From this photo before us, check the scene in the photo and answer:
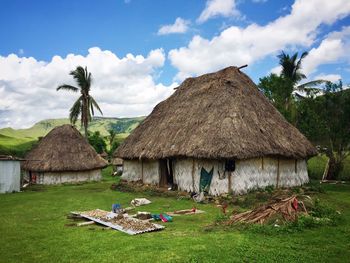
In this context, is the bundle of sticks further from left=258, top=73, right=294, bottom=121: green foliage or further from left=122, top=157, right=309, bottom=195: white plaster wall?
left=258, top=73, right=294, bottom=121: green foliage

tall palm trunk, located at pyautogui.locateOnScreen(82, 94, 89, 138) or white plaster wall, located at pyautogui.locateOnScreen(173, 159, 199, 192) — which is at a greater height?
tall palm trunk, located at pyautogui.locateOnScreen(82, 94, 89, 138)

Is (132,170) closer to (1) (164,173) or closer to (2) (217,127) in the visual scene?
(1) (164,173)

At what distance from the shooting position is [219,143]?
16.2 m

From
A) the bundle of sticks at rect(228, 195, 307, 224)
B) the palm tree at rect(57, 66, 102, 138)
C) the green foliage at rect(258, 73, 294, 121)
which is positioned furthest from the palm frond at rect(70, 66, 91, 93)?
the bundle of sticks at rect(228, 195, 307, 224)

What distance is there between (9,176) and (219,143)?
14.0 m

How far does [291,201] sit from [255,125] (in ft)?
23.9

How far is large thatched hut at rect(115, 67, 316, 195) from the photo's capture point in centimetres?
1638

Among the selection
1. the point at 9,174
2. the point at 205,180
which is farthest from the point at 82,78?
the point at 205,180

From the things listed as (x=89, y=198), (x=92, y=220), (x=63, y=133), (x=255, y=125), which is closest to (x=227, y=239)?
(x=92, y=220)

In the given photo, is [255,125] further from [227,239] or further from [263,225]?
[227,239]

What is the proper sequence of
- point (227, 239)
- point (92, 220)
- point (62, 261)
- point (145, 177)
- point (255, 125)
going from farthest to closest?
point (145, 177) → point (255, 125) → point (92, 220) → point (227, 239) → point (62, 261)

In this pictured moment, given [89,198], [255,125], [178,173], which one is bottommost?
[89,198]

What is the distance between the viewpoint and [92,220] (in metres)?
11.5

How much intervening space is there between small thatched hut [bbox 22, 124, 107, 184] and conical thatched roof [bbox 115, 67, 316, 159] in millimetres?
6994
